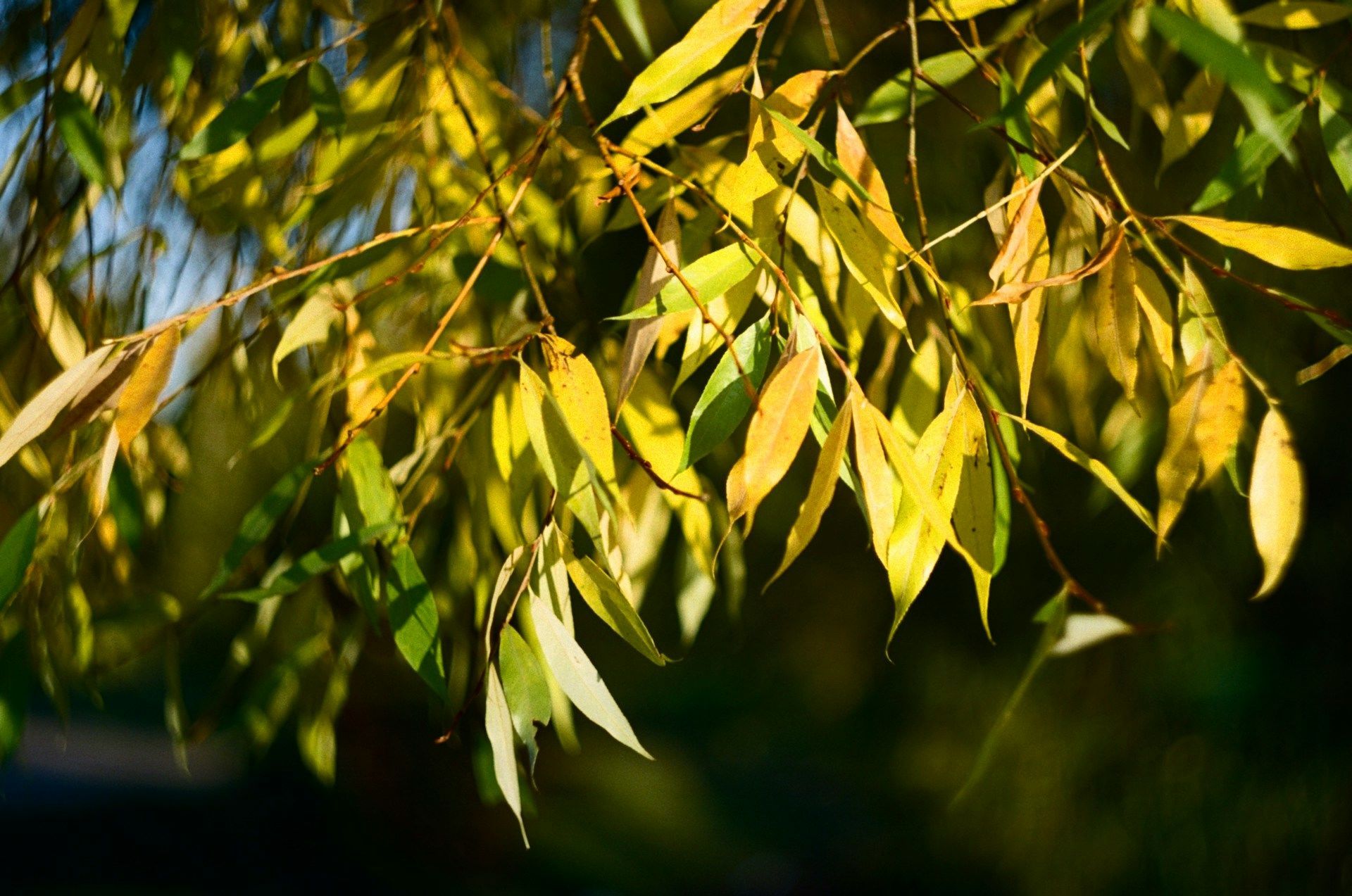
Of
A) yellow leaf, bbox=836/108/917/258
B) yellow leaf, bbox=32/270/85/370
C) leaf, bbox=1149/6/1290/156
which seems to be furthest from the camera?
yellow leaf, bbox=32/270/85/370

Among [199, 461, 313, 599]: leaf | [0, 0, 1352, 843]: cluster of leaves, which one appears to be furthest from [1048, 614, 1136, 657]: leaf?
[199, 461, 313, 599]: leaf

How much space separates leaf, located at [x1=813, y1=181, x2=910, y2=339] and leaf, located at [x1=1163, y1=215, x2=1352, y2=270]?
0.11 meters

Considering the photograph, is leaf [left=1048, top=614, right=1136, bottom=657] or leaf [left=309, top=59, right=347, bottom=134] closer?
leaf [left=1048, top=614, right=1136, bottom=657]

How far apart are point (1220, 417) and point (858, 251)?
16 centimetres

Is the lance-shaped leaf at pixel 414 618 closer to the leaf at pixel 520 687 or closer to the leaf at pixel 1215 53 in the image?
the leaf at pixel 520 687

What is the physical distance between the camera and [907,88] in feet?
1.63

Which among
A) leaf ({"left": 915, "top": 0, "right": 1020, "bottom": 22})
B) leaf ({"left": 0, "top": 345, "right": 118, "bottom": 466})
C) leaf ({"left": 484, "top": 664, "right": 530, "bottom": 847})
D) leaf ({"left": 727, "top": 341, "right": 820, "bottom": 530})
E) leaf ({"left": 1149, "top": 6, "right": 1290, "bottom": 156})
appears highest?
leaf ({"left": 0, "top": 345, "right": 118, "bottom": 466})

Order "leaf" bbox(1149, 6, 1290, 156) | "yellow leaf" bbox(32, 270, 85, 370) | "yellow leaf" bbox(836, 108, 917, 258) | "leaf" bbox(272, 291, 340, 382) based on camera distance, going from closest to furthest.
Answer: "leaf" bbox(1149, 6, 1290, 156) → "yellow leaf" bbox(836, 108, 917, 258) → "leaf" bbox(272, 291, 340, 382) → "yellow leaf" bbox(32, 270, 85, 370)

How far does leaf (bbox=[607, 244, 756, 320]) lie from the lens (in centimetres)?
39

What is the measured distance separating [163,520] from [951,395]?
689mm

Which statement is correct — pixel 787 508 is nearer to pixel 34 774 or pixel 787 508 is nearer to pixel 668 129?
pixel 668 129

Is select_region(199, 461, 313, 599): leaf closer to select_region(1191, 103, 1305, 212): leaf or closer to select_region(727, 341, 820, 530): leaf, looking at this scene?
select_region(727, 341, 820, 530): leaf

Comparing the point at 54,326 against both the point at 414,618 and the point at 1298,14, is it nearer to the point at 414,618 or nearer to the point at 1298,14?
the point at 414,618

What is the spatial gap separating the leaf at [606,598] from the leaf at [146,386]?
0.58ft
